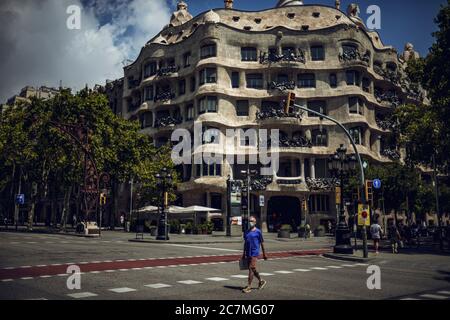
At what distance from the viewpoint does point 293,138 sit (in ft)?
142

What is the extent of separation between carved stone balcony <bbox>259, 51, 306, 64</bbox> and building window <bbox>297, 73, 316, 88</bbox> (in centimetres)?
159

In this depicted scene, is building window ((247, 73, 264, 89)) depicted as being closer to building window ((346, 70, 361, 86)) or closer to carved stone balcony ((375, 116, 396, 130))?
building window ((346, 70, 361, 86))

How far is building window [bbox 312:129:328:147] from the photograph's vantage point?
143ft

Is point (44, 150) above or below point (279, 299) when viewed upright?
above

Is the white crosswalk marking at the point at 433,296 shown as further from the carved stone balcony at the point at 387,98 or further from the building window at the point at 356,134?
the carved stone balcony at the point at 387,98

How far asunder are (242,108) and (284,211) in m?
12.7

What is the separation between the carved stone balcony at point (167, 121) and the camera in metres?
46.2

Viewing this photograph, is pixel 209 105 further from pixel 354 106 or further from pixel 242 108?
pixel 354 106

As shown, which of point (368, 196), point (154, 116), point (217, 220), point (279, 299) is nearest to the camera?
point (279, 299)

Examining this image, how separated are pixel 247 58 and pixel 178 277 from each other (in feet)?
123


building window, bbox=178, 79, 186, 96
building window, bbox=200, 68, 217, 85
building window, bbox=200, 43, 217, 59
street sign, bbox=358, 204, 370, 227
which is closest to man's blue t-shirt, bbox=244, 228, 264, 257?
street sign, bbox=358, 204, 370, 227

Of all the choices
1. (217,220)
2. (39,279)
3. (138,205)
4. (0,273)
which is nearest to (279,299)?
(39,279)

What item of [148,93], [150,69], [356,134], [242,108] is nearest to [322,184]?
[356,134]
